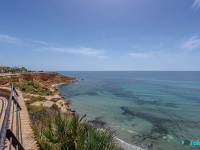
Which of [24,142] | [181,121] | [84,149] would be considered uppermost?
[84,149]

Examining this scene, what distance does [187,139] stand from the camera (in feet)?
50.7

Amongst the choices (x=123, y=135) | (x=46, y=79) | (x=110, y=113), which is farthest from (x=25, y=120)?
(x=46, y=79)

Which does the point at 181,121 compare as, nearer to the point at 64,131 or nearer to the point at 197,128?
the point at 197,128

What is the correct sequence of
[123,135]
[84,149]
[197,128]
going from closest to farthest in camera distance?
1. [84,149]
2. [123,135]
3. [197,128]

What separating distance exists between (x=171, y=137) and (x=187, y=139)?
1.36 meters

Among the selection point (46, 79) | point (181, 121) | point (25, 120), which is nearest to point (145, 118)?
point (181, 121)

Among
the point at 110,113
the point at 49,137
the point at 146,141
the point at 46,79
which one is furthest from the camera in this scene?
the point at 46,79

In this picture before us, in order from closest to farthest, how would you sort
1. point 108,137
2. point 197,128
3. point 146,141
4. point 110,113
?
point 108,137, point 146,141, point 197,128, point 110,113

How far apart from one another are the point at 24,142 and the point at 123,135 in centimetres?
1126

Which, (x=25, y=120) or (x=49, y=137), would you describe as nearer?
(x=49, y=137)

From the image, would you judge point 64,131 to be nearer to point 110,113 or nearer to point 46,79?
point 110,113

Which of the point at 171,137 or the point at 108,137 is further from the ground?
the point at 108,137

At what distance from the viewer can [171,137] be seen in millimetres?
15867

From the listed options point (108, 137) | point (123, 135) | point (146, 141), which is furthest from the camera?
point (123, 135)
